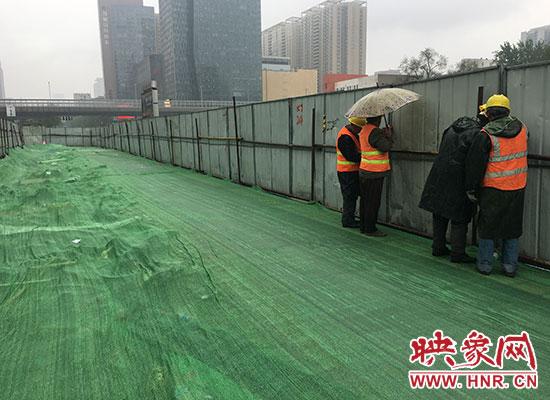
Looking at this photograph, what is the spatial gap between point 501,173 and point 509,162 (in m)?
0.13

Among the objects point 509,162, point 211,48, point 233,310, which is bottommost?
point 233,310

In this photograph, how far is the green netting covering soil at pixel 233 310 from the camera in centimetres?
289

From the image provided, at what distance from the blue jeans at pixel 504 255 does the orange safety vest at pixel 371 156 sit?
1.85 meters

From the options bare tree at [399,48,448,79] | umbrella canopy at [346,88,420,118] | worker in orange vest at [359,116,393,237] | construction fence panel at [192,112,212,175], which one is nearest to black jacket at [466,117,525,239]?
umbrella canopy at [346,88,420,118]

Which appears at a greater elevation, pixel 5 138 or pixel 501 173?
pixel 501 173

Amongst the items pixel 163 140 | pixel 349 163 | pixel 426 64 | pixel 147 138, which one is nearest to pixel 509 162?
pixel 349 163

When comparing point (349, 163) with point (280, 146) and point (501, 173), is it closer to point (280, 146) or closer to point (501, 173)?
point (501, 173)

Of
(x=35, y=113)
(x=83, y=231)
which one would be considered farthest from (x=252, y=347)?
(x=35, y=113)

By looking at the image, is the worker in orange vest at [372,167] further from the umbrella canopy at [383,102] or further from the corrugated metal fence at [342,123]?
the corrugated metal fence at [342,123]

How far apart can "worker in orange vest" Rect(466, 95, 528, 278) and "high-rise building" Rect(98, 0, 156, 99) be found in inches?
4933

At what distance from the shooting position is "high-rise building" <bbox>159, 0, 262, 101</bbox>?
95.0 metres

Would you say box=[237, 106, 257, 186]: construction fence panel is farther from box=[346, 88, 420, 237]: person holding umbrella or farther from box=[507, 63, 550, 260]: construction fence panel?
box=[507, 63, 550, 260]: construction fence panel

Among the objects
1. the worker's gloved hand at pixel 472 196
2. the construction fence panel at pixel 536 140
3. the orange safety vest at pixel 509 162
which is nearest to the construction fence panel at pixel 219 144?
the worker's gloved hand at pixel 472 196

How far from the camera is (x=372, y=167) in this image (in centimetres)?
616
